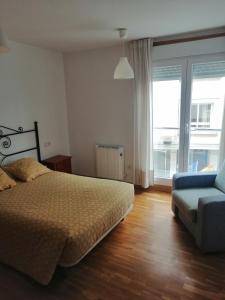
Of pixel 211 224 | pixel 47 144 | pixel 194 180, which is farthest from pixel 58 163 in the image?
pixel 211 224

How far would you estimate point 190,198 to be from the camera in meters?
2.69

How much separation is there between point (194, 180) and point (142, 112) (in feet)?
4.69

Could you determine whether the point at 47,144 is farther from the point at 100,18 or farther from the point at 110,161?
the point at 100,18

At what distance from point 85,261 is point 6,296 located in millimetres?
761

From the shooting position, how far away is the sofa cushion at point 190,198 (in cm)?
247

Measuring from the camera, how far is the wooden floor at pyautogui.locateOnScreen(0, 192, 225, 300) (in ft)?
6.34

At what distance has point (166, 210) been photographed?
11.0ft

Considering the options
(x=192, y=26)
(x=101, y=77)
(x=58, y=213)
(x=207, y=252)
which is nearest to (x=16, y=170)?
(x=58, y=213)

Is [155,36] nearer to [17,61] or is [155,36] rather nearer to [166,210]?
[17,61]

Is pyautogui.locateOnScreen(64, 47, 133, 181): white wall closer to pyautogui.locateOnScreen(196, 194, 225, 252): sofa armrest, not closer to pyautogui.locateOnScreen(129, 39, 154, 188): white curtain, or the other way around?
pyautogui.locateOnScreen(129, 39, 154, 188): white curtain

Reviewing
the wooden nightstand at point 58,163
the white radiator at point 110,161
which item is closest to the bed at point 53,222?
the wooden nightstand at point 58,163

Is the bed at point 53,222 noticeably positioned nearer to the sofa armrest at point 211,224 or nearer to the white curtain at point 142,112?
the sofa armrest at point 211,224

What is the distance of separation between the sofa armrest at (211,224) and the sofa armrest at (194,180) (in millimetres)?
689

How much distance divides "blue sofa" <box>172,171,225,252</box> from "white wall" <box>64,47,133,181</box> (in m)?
1.39
